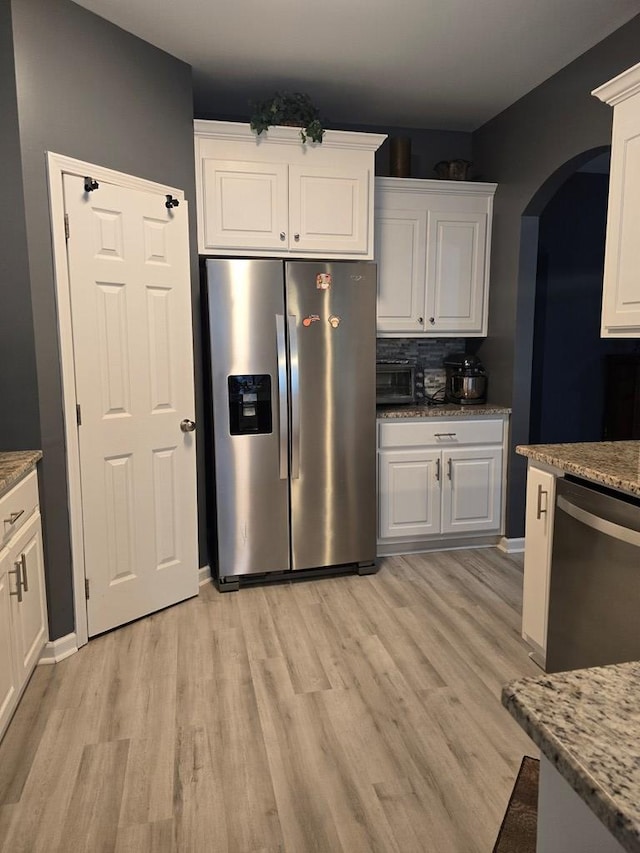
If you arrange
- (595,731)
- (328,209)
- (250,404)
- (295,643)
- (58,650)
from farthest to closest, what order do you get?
A: (328,209) → (250,404) → (295,643) → (58,650) → (595,731)

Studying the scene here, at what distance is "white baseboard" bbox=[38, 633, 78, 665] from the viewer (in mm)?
2543

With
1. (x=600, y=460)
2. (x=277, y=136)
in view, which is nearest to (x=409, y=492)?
(x=600, y=460)

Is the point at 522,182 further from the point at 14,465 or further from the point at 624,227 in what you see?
the point at 14,465

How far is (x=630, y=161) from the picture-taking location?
2.22 m

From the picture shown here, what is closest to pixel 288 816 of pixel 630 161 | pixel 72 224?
pixel 72 224

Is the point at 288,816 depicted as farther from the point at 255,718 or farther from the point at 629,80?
the point at 629,80

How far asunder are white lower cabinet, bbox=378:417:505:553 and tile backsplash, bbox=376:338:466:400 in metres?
0.61

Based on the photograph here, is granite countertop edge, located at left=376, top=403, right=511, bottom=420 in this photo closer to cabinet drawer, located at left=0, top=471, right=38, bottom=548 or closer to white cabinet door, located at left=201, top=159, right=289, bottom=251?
white cabinet door, located at left=201, top=159, right=289, bottom=251

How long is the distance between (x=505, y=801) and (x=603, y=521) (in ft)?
2.99

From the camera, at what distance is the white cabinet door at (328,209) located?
3.28 metres

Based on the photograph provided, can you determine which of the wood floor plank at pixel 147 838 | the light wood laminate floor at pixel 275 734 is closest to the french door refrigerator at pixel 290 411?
the light wood laminate floor at pixel 275 734

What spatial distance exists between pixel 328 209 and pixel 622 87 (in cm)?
156

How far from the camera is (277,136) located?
3.19 metres

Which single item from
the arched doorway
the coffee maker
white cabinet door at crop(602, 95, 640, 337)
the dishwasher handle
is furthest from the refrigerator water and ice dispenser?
the arched doorway
